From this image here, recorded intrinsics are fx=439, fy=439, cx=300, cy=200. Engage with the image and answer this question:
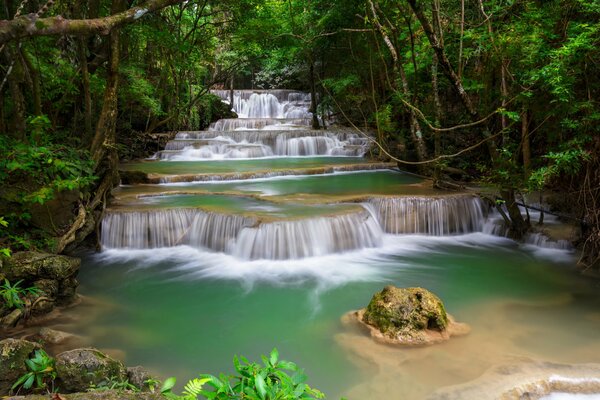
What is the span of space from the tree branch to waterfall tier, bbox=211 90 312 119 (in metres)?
22.6

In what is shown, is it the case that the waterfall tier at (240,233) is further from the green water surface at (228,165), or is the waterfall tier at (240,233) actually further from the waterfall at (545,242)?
the green water surface at (228,165)

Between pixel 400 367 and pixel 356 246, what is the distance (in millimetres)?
3985

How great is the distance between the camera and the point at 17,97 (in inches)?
267

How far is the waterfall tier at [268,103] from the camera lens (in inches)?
1079

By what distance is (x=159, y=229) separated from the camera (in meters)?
8.51

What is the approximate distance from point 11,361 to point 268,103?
84.1 ft

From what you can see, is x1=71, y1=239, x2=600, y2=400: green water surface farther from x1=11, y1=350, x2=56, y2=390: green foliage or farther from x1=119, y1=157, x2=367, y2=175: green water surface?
x1=119, y1=157, x2=367, y2=175: green water surface

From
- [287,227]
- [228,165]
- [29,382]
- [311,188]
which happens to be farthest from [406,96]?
[29,382]

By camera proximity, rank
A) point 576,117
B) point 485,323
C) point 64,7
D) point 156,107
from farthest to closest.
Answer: point 156,107
point 64,7
point 576,117
point 485,323

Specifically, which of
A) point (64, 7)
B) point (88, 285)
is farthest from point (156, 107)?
point (88, 285)

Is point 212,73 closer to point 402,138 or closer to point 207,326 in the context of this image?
point 402,138

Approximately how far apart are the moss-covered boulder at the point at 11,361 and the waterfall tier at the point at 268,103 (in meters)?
24.1

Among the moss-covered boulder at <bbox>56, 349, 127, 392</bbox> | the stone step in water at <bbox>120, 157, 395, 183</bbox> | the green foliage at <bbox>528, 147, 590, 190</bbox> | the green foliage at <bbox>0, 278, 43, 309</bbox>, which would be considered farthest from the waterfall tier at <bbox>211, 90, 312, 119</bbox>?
the moss-covered boulder at <bbox>56, 349, 127, 392</bbox>

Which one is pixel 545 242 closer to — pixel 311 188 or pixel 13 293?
pixel 311 188
